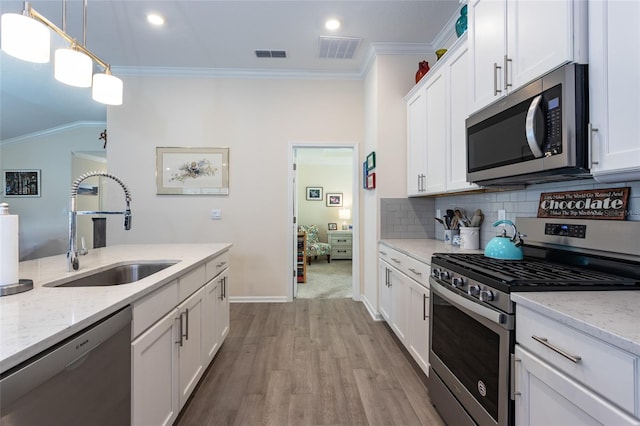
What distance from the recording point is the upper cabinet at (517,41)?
3.75 feet

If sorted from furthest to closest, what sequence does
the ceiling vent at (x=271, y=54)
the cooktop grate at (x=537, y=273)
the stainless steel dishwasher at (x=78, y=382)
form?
the ceiling vent at (x=271, y=54), the cooktop grate at (x=537, y=273), the stainless steel dishwasher at (x=78, y=382)

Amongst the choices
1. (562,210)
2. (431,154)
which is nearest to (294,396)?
(562,210)

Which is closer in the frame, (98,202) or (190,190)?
(190,190)

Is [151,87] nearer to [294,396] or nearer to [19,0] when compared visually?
[19,0]

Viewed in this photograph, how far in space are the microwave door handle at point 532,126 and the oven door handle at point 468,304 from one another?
726mm

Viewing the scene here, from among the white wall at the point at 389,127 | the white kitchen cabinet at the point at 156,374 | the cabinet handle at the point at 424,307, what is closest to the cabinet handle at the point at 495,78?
the cabinet handle at the point at 424,307

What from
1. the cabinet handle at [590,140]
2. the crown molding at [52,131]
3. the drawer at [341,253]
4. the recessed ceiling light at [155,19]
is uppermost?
the recessed ceiling light at [155,19]

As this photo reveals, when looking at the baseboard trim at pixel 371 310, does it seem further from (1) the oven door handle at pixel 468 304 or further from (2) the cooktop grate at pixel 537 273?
(2) the cooktop grate at pixel 537 273

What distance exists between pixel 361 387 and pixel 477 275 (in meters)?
1.21

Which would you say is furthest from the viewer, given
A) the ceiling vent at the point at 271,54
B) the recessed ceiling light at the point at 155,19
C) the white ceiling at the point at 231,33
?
the ceiling vent at the point at 271,54

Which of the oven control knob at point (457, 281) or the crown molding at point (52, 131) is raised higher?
the crown molding at point (52, 131)

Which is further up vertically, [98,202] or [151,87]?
[151,87]

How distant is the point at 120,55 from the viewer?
332 centimetres

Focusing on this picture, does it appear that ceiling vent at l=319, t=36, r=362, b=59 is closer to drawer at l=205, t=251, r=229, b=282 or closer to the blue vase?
the blue vase
